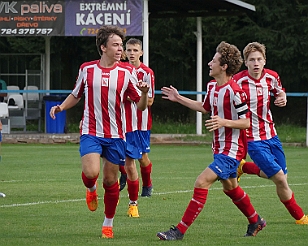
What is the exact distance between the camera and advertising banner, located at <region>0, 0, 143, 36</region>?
2362cm

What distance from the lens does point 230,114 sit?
8.20 m

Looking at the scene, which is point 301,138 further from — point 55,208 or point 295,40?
point 55,208

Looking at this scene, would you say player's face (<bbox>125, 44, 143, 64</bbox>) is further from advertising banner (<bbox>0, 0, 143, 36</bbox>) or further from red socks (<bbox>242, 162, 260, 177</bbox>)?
advertising banner (<bbox>0, 0, 143, 36</bbox>)

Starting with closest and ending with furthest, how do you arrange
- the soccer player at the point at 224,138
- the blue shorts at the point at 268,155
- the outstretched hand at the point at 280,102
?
the soccer player at the point at 224,138 < the blue shorts at the point at 268,155 < the outstretched hand at the point at 280,102

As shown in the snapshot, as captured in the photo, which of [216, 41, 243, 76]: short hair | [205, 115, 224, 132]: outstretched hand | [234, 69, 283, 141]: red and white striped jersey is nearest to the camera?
[205, 115, 224, 132]: outstretched hand

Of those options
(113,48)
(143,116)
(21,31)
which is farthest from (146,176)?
(21,31)

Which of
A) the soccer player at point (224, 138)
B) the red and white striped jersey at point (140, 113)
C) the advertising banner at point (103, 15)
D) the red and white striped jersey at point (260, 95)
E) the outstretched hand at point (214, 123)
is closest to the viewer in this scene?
the outstretched hand at point (214, 123)

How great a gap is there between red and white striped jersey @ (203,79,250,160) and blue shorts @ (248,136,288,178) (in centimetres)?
101

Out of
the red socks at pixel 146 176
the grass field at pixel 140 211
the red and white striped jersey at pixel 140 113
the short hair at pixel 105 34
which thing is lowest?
the grass field at pixel 140 211

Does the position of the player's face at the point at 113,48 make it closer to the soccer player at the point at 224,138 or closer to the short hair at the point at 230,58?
the soccer player at the point at 224,138

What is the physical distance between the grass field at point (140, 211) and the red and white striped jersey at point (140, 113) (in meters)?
0.97

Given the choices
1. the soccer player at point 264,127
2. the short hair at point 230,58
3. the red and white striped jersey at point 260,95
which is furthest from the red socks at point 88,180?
the red and white striped jersey at point 260,95

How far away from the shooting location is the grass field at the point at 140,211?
8.27 m

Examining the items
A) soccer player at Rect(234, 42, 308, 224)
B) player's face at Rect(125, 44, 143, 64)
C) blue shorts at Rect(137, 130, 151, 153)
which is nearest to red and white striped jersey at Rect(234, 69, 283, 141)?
soccer player at Rect(234, 42, 308, 224)
